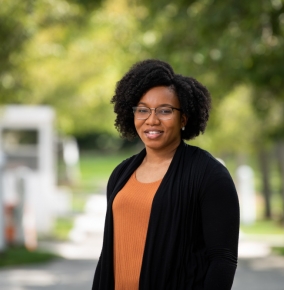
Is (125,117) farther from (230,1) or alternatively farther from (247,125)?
(247,125)

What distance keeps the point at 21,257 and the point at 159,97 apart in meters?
11.2

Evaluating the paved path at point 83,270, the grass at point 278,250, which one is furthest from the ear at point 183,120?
the grass at point 278,250

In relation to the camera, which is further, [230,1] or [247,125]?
[247,125]

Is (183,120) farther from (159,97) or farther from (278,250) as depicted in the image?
(278,250)

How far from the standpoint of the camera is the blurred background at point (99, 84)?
1146cm

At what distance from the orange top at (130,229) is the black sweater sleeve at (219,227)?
0.83ft

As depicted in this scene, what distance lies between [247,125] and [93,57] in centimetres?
439

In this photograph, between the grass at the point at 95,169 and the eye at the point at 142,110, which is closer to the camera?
the eye at the point at 142,110

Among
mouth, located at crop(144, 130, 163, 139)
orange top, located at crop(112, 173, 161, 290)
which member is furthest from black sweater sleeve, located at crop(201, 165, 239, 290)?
mouth, located at crop(144, 130, 163, 139)

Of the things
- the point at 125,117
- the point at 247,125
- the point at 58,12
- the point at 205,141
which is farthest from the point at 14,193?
the point at 125,117

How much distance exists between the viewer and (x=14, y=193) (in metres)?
18.4

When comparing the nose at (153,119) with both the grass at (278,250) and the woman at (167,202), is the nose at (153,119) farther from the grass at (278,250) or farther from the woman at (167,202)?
the grass at (278,250)

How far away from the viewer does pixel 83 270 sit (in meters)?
13.2

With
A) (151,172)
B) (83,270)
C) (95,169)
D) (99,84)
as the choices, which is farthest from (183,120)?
(95,169)
